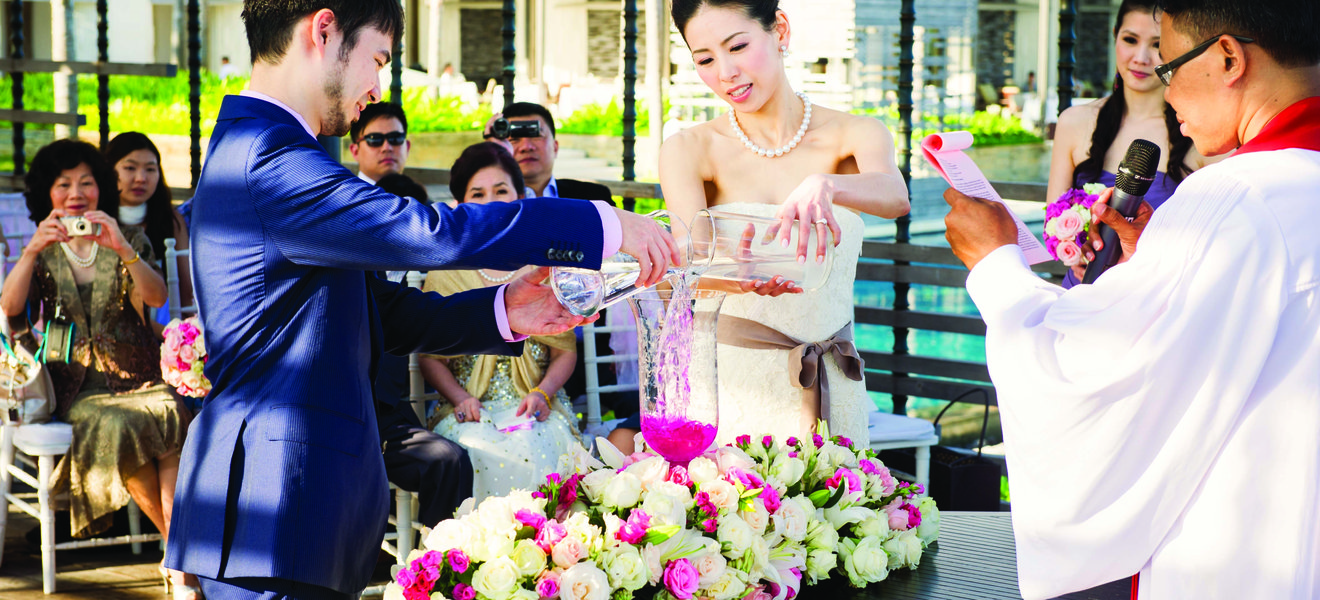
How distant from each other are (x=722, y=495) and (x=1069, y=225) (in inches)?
56.0

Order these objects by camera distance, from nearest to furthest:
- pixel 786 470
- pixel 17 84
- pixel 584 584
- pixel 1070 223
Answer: pixel 584 584 < pixel 786 470 < pixel 1070 223 < pixel 17 84

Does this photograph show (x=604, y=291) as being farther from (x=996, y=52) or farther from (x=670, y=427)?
(x=996, y=52)

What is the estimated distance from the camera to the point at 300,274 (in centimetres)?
163

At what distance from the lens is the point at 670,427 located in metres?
1.80

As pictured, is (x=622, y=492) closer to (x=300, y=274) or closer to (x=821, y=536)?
(x=821, y=536)

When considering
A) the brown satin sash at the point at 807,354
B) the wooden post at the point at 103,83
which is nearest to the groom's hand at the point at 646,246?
the brown satin sash at the point at 807,354

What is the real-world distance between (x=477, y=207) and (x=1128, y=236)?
3.74 ft

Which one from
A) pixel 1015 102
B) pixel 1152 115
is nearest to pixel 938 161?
pixel 1152 115

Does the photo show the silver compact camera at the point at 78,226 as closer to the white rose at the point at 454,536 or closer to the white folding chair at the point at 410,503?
the white folding chair at the point at 410,503

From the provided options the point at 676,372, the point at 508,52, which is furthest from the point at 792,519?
the point at 508,52

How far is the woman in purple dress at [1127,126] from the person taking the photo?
131 inches

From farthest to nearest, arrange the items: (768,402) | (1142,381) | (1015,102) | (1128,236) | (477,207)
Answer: (1015,102) → (768,402) → (1128,236) → (477,207) → (1142,381)

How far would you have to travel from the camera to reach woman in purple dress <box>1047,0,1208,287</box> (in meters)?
3.34

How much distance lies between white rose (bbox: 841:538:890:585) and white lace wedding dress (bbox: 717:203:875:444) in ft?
1.99
